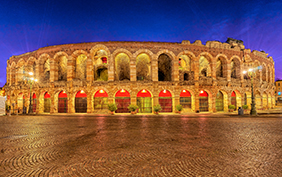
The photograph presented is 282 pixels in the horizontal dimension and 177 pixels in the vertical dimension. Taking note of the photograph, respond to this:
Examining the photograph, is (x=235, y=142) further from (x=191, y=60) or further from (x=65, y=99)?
(x=65, y=99)

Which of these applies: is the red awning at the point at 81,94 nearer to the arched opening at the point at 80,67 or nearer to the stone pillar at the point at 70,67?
the stone pillar at the point at 70,67

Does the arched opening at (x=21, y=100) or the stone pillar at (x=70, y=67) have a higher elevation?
the stone pillar at (x=70, y=67)

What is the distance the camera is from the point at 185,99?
22.3m

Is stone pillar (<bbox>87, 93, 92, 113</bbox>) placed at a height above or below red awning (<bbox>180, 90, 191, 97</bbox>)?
below

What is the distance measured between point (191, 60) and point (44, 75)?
2566cm

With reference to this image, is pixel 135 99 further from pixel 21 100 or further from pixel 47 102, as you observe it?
pixel 21 100

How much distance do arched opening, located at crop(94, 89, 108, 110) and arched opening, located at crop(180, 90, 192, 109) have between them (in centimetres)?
1200

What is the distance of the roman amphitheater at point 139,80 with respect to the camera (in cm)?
2152

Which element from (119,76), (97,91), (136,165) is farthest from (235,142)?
(119,76)

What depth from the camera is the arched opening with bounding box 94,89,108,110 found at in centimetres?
2175

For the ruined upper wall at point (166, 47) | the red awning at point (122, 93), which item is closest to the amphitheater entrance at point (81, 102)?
the red awning at point (122, 93)

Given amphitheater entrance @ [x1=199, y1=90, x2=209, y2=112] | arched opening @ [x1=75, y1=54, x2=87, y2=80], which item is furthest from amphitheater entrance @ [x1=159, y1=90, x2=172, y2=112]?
arched opening @ [x1=75, y1=54, x2=87, y2=80]

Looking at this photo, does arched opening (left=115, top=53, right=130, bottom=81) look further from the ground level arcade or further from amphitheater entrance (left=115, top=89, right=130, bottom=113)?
the ground level arcade

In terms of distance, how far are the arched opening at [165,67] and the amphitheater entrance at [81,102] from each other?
547 inches
